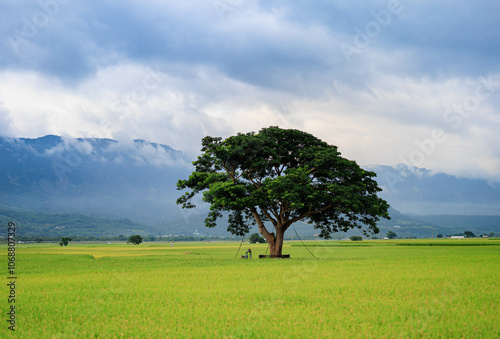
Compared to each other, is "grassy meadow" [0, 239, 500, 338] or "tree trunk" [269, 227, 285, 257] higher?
"tree trunk" [269, 227, 285, 257]

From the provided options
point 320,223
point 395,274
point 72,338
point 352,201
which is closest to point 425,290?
point 395,274

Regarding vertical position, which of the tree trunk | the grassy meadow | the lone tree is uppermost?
the lone tree

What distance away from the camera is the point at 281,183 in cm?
4066

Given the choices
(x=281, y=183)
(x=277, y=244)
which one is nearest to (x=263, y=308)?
(x=281, y=183)

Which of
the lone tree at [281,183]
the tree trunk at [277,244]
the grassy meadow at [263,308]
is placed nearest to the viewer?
the grassy meadow at [263,308]

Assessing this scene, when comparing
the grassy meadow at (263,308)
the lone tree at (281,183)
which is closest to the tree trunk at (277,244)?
the lone tree at (281,183)

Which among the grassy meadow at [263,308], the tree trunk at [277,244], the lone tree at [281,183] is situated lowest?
the grassy meadow at [263,308]

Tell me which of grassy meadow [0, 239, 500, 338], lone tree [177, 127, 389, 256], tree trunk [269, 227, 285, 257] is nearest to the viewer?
grassy meadow [0, 239, 500, 338]

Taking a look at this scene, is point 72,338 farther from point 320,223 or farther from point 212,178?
point 320,223

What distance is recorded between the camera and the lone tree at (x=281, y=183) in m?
42.1

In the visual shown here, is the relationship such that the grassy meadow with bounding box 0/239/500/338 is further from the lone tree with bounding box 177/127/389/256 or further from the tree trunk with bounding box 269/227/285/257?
the tree trunk with bounding box 269/227/285/257

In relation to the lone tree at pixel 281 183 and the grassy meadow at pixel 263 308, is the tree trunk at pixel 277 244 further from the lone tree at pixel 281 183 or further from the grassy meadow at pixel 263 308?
the grassy meadow at pixel 263 308

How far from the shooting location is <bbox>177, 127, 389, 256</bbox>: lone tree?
4209 cm

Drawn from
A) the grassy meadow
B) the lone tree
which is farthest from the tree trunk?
the grassy meadow
